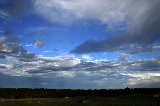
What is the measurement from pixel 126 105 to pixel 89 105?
33.7ft

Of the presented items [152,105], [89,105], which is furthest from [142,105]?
[89,105]

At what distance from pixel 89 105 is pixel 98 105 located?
2.78 meters

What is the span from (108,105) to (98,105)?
2.78 meters

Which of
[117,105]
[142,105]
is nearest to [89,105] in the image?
[117,105]

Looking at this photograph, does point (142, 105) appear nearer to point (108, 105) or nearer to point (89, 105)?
point (108, 105)

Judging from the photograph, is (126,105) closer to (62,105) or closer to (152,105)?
(152,105)

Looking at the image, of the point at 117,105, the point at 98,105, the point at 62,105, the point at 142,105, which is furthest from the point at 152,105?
the point at 62,105

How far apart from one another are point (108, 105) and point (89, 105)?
5343mm

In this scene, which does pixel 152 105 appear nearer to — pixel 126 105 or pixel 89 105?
pixel 126 105

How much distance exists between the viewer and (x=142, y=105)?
8138cm

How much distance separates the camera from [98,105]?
271 feet

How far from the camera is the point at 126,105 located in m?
82.1

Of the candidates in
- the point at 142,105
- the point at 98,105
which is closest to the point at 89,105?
the point at 98,105

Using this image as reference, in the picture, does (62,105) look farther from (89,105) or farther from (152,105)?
(152,105)
